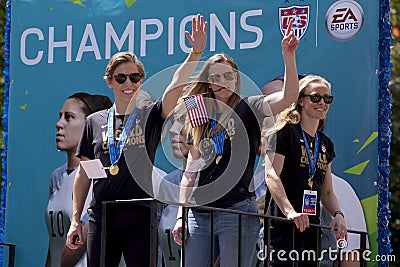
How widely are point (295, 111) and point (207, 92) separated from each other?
542 mm

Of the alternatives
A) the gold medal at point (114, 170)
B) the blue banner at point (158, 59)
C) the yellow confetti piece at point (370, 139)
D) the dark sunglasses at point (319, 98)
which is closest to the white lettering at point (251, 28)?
the blue banner at point (158, 59)

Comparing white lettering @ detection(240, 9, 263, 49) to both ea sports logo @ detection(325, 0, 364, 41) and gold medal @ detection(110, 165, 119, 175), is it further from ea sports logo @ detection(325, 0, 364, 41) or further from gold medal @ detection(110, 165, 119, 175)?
gold medal @ detection(110, 165, 119, 175)

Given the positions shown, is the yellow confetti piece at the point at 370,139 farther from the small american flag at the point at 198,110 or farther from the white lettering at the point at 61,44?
the white lettering at the point at 61,44

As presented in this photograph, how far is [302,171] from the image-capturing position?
15.9 ft

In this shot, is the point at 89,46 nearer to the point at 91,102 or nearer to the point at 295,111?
the point at 91,102

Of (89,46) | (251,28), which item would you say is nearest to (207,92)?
(251,28)

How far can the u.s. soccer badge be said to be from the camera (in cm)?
554

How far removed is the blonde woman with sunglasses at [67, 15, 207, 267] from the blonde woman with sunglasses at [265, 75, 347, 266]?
2.13 ft

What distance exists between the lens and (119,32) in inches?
239

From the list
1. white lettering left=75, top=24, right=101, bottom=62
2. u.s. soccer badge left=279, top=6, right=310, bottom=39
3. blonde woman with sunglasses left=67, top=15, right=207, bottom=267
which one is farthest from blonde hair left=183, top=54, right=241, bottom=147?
white lettering left=75, top=24, right=101, bottom=62

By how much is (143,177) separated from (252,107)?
713mm

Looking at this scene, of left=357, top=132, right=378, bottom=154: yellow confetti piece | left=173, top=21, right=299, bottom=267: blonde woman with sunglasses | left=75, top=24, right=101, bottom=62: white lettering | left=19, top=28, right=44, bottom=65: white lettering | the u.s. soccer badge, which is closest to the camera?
left=173, top=21, right=299, bottom=267: blonde woman with sunglasses

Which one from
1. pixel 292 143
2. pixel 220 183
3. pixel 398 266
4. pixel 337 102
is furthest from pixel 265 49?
pixel 398 266

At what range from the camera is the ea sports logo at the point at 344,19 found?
212 inches
